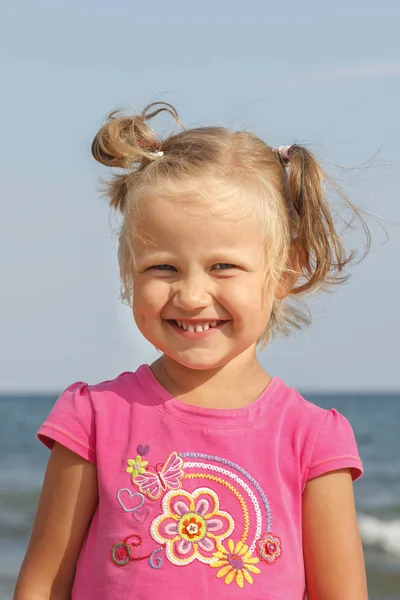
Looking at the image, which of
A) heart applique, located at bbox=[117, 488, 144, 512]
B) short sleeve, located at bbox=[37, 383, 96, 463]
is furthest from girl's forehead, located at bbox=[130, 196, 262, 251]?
heart applique, located at bbox=[117, 488, 144, 512]

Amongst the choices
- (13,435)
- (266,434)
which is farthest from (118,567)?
(13,435)

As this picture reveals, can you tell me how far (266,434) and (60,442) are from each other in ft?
1.59

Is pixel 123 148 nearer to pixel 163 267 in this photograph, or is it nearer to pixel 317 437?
pixel 163 267

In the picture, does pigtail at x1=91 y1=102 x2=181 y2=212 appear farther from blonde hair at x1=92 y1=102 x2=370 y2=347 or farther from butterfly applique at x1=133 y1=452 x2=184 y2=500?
butterfly applique at x1=133 y1=452 x2=184 y2=500

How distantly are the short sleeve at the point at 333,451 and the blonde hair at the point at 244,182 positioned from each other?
371 mm

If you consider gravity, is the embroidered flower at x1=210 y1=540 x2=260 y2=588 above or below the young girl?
below

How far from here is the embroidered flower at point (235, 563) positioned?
2493 millimetres

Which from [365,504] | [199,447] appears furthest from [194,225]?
[365,504]

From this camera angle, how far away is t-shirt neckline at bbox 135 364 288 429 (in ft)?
8.60

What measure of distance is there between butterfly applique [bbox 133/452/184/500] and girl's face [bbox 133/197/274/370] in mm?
230

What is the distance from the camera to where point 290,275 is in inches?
110

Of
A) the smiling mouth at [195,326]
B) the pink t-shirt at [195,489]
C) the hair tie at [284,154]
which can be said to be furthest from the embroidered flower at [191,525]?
the hair tie at [284,154]

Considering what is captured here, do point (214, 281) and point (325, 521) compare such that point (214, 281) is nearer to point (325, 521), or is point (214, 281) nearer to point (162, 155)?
point (162, 155)

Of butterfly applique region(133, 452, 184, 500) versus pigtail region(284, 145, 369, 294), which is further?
pigtail region(284, 145, 369, 294)
